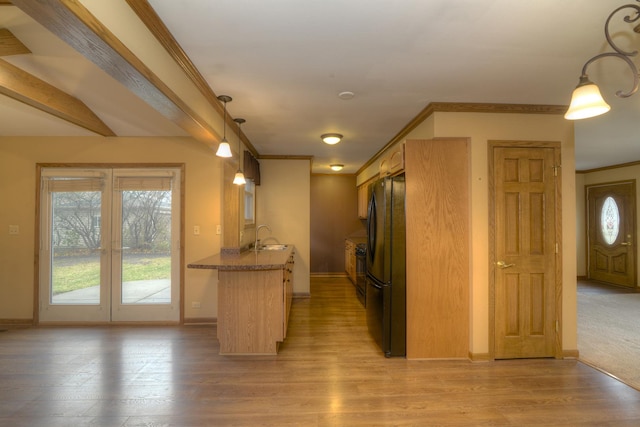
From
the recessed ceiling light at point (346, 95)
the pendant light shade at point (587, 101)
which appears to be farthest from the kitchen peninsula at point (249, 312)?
the pendant light shade at point (587, 101)

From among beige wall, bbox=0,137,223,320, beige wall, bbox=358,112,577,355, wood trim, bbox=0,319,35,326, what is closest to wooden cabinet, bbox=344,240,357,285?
beige wall, bbox=0,137,223,320

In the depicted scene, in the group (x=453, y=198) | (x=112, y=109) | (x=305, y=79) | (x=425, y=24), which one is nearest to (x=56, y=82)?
(x=112, y=109)

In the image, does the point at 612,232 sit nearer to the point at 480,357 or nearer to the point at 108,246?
the point at 480,357

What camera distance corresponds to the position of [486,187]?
2906 millimetres

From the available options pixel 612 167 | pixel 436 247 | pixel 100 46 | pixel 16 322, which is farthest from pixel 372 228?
pixel 612 167

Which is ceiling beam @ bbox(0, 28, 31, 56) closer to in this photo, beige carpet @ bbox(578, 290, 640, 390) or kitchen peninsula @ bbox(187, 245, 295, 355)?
kitchen peninsula @ bbox(187, 245, 295, 355)

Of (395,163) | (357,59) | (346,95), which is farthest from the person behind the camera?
(395,163)

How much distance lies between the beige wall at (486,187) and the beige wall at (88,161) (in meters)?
2.89

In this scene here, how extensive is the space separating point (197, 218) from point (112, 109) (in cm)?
153

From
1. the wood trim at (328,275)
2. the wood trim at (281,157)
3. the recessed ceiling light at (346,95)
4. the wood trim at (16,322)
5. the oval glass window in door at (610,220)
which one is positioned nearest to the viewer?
the recessed ceiling light at (346,95)

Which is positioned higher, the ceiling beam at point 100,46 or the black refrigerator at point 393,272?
the ceiling beam at point 100,46

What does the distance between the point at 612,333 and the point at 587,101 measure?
3.62m

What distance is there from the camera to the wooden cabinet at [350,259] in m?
5.93

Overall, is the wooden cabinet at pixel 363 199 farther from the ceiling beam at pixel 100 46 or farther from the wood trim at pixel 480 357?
the ceiling beam at pixel 100 46
